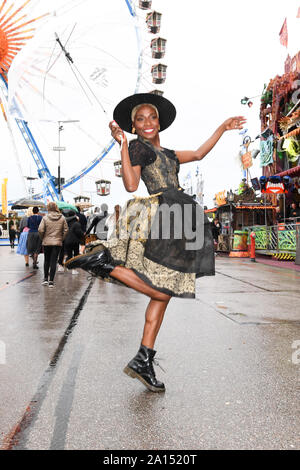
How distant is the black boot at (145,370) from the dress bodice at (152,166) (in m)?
1.19

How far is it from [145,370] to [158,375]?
39cm

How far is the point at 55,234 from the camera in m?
9.35

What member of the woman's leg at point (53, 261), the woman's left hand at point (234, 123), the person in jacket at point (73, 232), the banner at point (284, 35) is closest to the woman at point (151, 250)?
the woman's left hand at point (234, 123)

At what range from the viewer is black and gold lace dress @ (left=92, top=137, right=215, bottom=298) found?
3119mm

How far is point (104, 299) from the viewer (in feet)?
24.7

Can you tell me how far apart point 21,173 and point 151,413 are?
75.2 ft

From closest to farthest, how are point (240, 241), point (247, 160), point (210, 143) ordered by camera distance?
point (210, 143) < point (240, 241) < point (247, 160)

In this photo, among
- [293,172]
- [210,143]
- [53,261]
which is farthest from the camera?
[293,172]

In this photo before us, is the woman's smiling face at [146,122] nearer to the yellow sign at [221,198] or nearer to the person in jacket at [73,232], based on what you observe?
the person in jacket at [73,232]

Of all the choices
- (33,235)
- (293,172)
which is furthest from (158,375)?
(293,172)

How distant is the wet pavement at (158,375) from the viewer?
7.75ft

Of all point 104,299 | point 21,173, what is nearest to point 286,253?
point 104,299

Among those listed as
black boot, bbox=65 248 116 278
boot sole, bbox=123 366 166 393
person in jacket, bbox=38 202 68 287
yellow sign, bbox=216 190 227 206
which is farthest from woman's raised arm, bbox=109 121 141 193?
yellow sign, bbox=216 190 227 206
